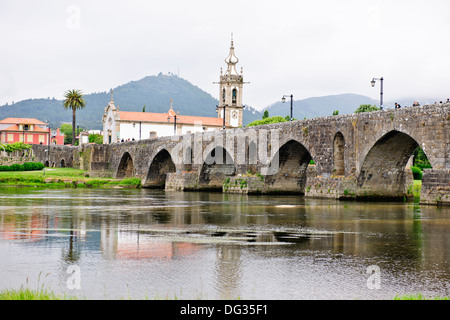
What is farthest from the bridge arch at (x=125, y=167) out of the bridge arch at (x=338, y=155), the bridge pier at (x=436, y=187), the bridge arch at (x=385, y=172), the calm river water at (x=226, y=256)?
the calm river water at (x=226, y=256)

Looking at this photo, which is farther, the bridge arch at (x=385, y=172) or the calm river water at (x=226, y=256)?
the bridge arch at (x=385, y=172)

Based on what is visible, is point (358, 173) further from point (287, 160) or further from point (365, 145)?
point (287, 160)

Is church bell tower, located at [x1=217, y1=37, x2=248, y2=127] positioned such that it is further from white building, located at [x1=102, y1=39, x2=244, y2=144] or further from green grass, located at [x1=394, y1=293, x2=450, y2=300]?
green grass, located at [x1=394, y1=293, x2=450, y2=300]

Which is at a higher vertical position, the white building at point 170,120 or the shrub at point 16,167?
the white building at point 170,120

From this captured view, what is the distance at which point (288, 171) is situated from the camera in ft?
153

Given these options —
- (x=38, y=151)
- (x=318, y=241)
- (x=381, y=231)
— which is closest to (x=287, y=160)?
(x=381, y=231)

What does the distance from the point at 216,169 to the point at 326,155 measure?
19292 mm

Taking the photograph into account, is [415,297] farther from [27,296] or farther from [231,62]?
[231,62]

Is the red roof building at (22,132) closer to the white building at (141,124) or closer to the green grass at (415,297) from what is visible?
the white building at (141,124)

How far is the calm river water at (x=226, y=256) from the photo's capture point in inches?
395

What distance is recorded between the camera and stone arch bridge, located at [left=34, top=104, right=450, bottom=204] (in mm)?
29500

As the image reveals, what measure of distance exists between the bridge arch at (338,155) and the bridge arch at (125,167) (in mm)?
40429

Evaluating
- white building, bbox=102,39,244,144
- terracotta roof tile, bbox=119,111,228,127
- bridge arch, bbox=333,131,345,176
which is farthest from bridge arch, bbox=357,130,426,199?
terracotta roof tile, bbox=119,111,228,127
